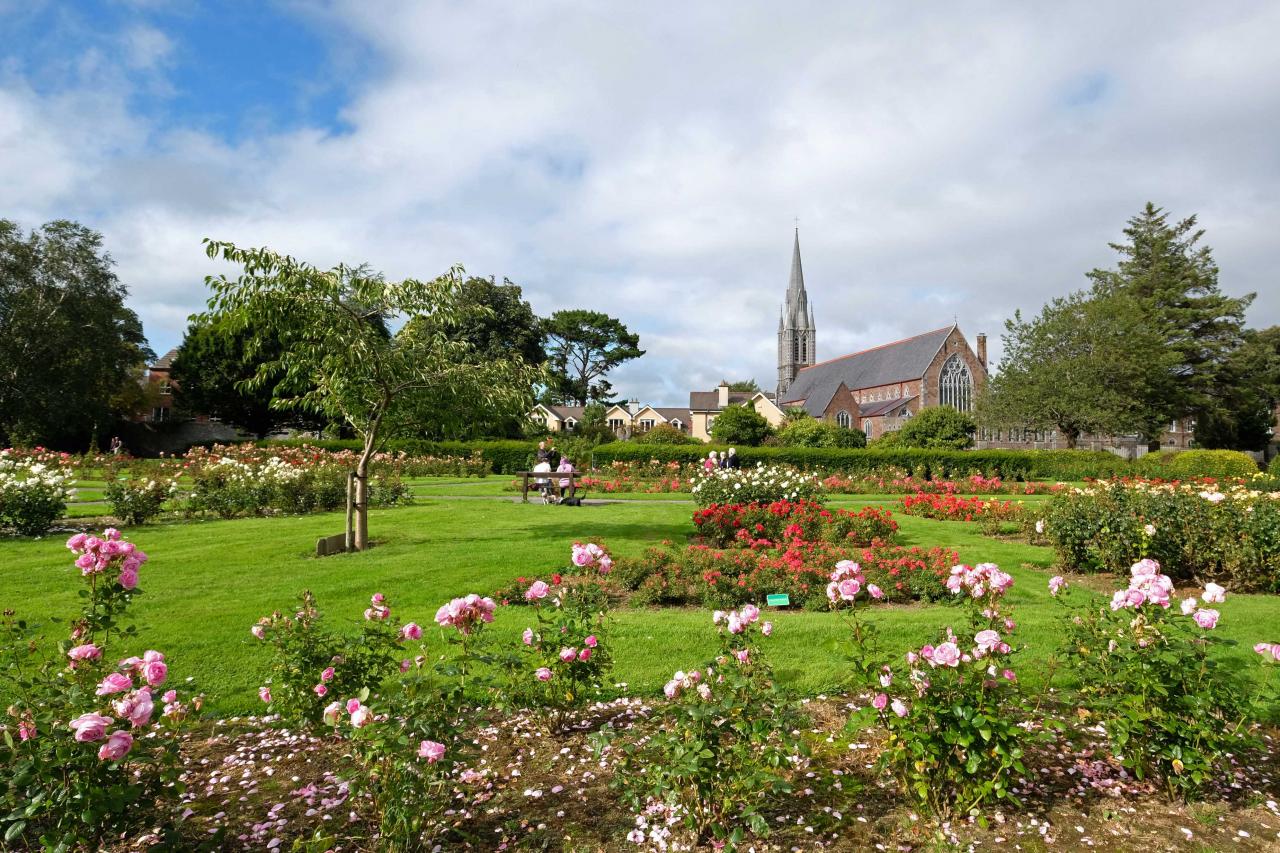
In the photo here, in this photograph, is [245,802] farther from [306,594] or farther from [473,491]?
[473,491]

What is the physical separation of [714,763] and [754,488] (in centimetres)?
940

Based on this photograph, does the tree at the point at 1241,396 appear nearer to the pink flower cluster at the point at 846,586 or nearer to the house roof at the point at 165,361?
the pink flower cluster at the point at 846,586

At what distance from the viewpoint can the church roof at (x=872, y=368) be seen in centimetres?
6612

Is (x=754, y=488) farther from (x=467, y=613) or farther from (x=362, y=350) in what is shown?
(x=467, y=613)

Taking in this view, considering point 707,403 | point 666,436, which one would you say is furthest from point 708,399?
point 666,436

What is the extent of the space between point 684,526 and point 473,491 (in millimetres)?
9209

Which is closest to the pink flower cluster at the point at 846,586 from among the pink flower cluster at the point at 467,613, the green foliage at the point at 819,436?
the pink flower cluster at the point at 467,613

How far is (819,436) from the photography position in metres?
40.4

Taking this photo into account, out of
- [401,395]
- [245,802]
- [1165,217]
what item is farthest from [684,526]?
[1165,217]

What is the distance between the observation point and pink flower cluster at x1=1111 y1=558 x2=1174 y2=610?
321cm

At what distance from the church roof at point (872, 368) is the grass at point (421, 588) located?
190ft

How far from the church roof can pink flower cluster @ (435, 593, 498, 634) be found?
65.9m

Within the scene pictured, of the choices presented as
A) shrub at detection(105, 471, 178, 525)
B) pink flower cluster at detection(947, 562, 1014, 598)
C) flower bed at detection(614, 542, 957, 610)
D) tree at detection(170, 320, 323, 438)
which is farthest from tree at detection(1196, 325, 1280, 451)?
tree at detection(170, 320, 323, 438)

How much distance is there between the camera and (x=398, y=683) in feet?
15.7
